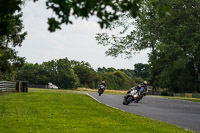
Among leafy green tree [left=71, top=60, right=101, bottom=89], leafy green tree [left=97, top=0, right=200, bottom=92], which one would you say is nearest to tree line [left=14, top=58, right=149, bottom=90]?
leafy green tree [left=71, top=60, right=101, bottom=89]

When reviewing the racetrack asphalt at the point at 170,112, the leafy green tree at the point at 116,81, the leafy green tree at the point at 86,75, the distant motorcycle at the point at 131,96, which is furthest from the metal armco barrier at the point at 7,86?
the leafy green tree at the point at 116,81

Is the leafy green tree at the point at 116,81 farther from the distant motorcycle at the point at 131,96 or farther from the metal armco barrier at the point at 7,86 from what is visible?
the distant motorcycle at the point at 131,96

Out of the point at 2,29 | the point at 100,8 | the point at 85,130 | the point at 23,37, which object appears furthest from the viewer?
the point at 23,37

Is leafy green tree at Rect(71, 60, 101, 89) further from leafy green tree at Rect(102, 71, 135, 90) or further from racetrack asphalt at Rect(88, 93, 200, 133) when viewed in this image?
racetrack asphalt at Rect(88, 93, 200, 133)

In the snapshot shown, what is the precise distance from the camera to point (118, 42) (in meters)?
48.1

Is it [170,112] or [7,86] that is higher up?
[7,86]

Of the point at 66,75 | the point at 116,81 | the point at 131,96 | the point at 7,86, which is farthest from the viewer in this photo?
the point at 116,81

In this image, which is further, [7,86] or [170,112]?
[7,86]

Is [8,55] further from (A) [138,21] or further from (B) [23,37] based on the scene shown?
(A) [138,21]

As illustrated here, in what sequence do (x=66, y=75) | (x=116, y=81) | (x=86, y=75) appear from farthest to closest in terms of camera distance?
(x=116, y=81), (x=86, y=75), (x=66, y=75)

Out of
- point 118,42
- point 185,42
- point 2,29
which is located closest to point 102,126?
point 2,29

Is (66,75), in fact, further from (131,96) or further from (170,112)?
(170,112)

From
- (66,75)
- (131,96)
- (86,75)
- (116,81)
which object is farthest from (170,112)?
(116,81)

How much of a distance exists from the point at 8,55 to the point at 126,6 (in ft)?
115
